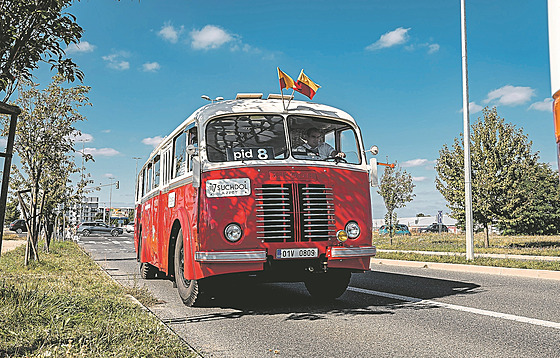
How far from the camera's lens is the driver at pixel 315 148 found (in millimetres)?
8016

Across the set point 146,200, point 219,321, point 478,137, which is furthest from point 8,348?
point 478,137

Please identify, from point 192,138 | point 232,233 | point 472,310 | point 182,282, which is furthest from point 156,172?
point 472,310

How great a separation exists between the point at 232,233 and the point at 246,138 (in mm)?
1497

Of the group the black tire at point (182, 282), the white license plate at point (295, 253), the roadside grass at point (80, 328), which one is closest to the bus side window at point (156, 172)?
the black tire at point (182, 282)

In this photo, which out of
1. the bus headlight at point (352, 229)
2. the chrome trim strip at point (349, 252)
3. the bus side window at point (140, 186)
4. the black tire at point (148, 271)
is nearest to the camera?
the chrome trim strip at point (349, 252)

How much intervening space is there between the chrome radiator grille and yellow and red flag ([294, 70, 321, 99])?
64.0 inches

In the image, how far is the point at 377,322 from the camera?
6750 mm

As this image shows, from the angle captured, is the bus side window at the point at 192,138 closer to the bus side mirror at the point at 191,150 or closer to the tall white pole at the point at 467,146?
the bus side mirror at the point at 191,150

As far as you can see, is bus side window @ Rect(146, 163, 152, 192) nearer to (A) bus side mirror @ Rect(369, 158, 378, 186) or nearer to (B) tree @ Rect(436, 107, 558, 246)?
(A) bus side mirror @ Rect(369, 158, 378, 186)

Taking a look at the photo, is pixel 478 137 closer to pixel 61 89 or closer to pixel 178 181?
pixel 61 89

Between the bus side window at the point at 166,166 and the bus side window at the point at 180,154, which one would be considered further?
the bus side window at the point at 166,166

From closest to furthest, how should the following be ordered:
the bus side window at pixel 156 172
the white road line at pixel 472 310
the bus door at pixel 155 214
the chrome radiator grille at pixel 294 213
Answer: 1. the white road line at pixel 472 310
2. the chrome radiator grille at pixel 294 213
3. the bus door at pixel 155 214
4. the bus side window at pixel 156 172

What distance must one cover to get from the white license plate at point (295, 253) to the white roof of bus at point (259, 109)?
2.17 meters

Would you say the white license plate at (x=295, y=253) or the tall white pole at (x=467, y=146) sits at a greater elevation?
Answer: the tall white pole at (x=467, y=146)
